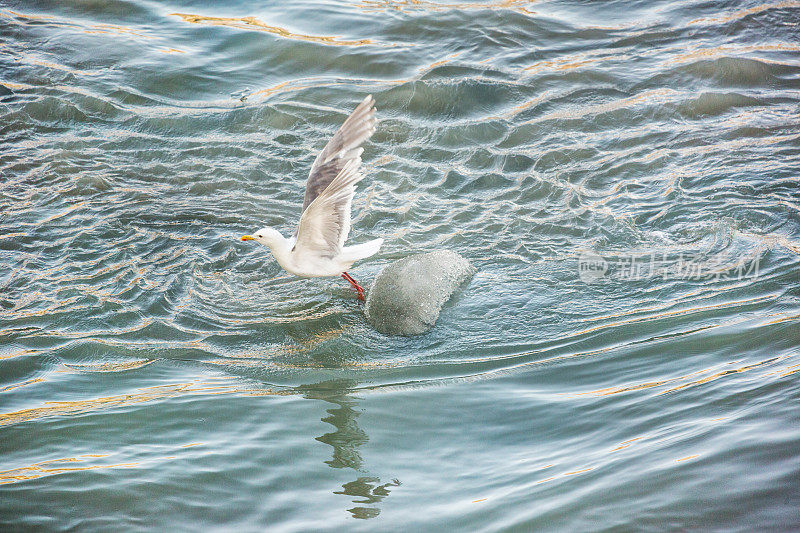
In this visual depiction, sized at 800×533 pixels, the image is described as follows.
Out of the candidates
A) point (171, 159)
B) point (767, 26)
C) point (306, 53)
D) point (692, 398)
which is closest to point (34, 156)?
point (171, 159)

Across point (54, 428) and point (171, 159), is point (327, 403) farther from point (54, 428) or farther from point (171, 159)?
point (171, 159)

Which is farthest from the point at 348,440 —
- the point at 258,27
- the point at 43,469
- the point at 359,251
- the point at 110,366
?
the point at 258,27

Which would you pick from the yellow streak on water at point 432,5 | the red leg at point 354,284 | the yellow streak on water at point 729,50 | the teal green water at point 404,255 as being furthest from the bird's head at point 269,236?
the yellow streak on water at point 432,5

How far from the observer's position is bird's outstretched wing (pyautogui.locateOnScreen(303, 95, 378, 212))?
5.77 m

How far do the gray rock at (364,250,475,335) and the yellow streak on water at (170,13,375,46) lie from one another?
5470 mm

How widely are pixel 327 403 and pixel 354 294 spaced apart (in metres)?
1.59

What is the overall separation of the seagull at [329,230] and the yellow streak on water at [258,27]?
4.93 metres

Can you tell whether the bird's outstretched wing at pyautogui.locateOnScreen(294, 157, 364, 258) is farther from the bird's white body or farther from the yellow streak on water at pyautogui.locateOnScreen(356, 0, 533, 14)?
the yellow streak on water at pyautogui.locateOnScreen(356, 0, 533, 14)

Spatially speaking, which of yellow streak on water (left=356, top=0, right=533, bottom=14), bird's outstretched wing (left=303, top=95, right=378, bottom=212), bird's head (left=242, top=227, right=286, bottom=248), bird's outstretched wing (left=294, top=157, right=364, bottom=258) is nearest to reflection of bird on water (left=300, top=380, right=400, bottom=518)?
bird's outstretched wing (left=294, top=157, right=364, bottom=258)

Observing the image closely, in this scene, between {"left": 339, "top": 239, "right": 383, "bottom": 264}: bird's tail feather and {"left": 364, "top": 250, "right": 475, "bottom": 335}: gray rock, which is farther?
{"left": 339, "top": 239, "right": 383, "bottom": 264}: bird's tail feather

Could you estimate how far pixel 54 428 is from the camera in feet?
14.2

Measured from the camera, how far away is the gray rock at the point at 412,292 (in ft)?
17.5

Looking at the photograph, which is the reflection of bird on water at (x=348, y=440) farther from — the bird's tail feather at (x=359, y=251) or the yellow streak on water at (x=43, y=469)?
the bird's tail feather at (x=359, y=251)

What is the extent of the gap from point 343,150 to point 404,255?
43.2 inches
